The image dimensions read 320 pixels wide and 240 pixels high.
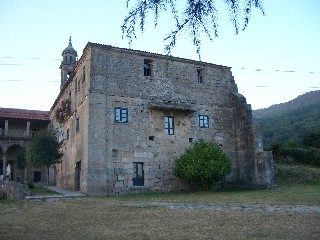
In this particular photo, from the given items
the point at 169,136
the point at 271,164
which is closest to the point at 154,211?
the point at 169,136

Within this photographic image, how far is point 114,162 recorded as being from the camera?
20453 millimetres

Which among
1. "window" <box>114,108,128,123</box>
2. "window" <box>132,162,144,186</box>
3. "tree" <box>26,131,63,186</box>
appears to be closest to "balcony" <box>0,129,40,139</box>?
"tree" <box>26,131,63,186</box>

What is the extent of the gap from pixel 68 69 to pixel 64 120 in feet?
38.3

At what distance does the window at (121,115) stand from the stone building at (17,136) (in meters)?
15.2

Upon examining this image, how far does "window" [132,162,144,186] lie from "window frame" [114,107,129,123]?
9.03 ft

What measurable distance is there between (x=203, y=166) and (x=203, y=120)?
4795 mm

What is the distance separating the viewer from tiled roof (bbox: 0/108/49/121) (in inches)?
1394

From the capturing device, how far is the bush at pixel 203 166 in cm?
1998

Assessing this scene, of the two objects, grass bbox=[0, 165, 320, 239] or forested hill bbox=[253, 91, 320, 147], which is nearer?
grass bbox=[0, 165, 320, 239]

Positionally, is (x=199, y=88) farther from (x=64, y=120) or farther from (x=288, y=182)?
(x=64, y=120)

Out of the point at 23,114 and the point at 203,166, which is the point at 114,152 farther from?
the point at 23,114

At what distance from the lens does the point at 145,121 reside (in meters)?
21.9

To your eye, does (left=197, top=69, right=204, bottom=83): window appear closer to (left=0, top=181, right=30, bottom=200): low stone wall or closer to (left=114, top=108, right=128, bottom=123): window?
(left=114, top=108, right=128, bottom=123): window

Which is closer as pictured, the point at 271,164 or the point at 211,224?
the point at 211,224
